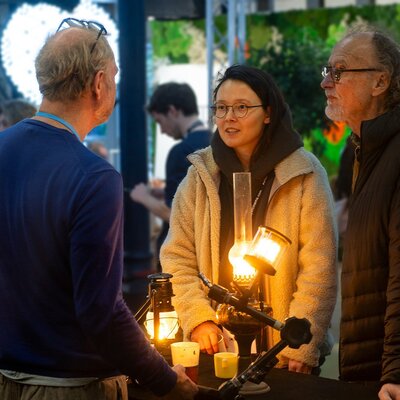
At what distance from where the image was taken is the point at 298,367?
9.53 ft

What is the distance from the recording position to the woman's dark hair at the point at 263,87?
308 cm

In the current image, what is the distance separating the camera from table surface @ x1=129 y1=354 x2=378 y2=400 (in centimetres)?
249

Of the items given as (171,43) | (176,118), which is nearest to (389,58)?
(176,118)

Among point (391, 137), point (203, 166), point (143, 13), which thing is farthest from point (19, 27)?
point (391, 137)

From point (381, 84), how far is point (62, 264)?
1.20 m

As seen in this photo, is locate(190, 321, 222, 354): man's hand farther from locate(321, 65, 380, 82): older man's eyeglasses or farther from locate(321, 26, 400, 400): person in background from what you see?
locate(321, 65, 380, 82): older man's eyeglasses

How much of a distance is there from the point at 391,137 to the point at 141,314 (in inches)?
38.4

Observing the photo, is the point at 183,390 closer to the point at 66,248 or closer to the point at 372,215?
the point at 66,248

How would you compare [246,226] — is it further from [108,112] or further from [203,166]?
[108,112]

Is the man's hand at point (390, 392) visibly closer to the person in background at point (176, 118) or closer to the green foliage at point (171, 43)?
the person in background at point (176, 118)

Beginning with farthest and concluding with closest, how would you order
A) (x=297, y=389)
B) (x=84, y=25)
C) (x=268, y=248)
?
1. (x=297, y=389)
2. (x=268, y=248)
3. (x=84, y=25)

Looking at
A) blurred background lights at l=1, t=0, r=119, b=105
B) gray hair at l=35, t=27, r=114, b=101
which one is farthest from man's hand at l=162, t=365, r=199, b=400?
blurred background lights at l=1, t=0, r=119, b=105

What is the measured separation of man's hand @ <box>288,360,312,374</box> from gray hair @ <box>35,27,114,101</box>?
1248 mm

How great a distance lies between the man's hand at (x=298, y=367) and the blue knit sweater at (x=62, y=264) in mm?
826
